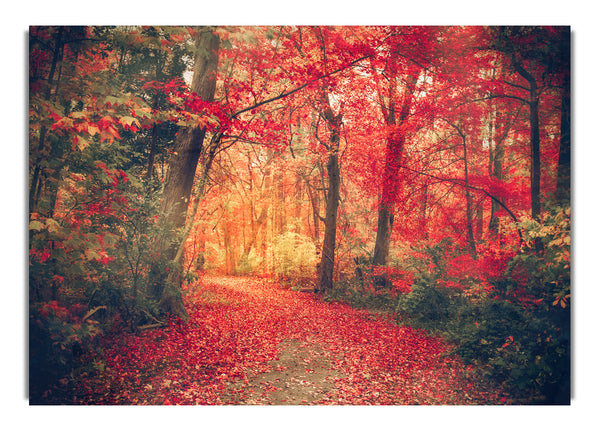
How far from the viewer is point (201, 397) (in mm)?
3348

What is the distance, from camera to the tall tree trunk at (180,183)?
4.37 meters

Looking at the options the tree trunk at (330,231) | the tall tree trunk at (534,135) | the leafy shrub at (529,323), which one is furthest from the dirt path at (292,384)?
the tree trunk at (330,231)

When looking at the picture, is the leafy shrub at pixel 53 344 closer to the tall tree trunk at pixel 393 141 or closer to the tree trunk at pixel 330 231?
the tall tree trunk at pixel 393 141

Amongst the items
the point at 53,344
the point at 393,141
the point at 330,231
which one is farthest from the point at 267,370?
the point at 330,231

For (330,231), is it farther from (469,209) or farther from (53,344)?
(53,344)

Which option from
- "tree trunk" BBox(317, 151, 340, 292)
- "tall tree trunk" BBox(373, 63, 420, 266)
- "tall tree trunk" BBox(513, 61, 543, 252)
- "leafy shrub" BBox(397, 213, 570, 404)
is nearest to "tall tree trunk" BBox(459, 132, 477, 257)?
"leafy shrub" BBox(397, 213, 570, 404)

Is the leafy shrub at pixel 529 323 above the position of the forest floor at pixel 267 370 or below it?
above

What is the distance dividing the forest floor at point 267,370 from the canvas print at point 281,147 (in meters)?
0.02

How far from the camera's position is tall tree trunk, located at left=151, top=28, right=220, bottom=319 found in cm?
437

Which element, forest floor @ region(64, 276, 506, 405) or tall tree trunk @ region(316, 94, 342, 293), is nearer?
forest floor @ region(64, 276, 506, 405)

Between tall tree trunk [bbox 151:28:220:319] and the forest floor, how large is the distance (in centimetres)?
50

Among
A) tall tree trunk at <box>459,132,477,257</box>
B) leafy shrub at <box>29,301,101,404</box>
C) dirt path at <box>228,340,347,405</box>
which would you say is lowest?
dirt path at <box>228,340,347,405</box>

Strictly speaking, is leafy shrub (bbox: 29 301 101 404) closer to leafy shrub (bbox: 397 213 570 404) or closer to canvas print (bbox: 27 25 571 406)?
canvas print (bbox: 27 25 571 406)
